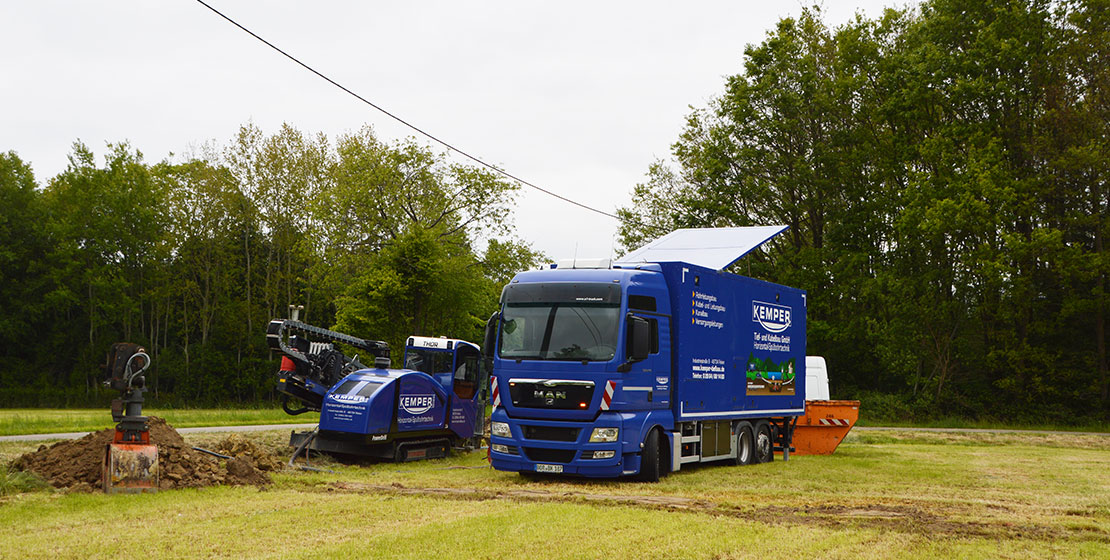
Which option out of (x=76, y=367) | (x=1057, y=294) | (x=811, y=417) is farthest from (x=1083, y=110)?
(x=76, y=367)

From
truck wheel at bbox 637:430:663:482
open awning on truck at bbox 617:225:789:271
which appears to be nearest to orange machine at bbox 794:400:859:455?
open awning on truck at bbox 617:225:789:271

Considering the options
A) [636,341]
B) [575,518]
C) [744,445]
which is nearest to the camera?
[575,518]

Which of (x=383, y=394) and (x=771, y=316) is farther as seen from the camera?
(x=771, y=316)

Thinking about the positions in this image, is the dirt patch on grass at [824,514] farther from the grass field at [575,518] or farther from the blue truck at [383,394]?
the blue truck at [383,394]

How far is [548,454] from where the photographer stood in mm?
13906

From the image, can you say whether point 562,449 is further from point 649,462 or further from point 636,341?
point 636,341

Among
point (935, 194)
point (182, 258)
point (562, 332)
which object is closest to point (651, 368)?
point (562, 332)

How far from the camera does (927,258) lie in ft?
122

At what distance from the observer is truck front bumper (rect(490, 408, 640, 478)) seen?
44.6 feet

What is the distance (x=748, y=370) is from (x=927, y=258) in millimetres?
22933

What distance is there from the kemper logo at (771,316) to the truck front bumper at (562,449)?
190 inches

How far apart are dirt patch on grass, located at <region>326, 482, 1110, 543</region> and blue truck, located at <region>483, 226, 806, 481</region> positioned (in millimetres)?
1395

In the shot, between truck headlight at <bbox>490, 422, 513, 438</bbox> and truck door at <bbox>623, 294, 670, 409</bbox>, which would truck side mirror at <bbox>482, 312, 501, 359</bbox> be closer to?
truck headlight at <bbox>490, 422, 513, 438</bbox>

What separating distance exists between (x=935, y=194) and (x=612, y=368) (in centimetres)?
2548
